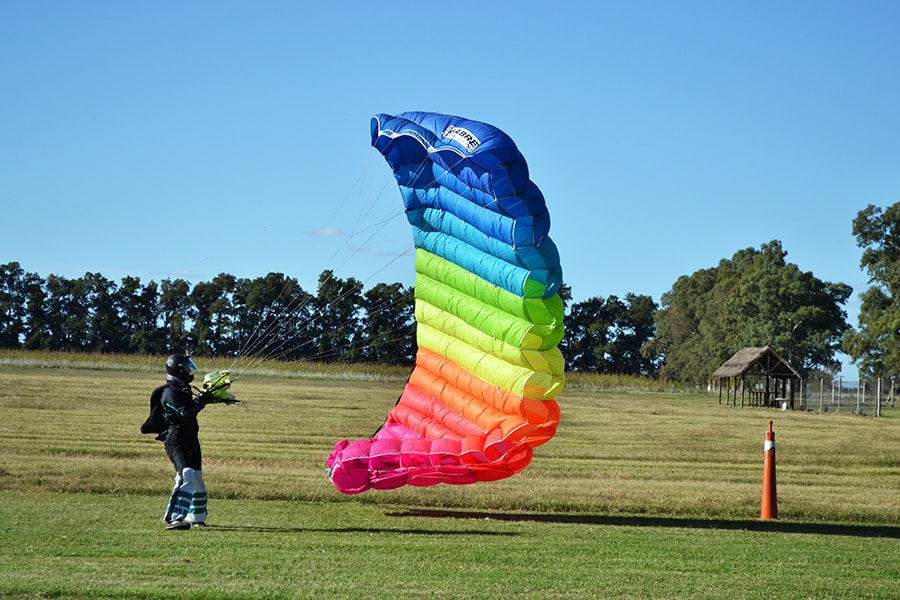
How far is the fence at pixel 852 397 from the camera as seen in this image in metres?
48.6

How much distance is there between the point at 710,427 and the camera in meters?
29.7

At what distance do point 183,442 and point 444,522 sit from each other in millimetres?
2699

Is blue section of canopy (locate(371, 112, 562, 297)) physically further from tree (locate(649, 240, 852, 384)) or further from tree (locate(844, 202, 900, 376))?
tree (locate(649, 240, 852, 384))

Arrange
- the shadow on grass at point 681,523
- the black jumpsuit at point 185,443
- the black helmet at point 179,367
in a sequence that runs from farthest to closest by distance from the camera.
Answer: the shadow on grass at point 681,523
the black helmet at point 179,367
the black jumpsuit at point 185,443

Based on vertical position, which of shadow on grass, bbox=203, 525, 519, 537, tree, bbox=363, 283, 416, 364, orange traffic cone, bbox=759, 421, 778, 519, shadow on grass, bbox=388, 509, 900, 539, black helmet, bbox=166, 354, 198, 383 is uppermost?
tree, bbox=363, 283, 416, 364

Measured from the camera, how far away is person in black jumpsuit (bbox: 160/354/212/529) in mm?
10500

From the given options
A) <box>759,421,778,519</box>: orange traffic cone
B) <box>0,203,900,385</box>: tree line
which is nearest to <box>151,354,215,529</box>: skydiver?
<box>759,421,778,519</box>: orange traffic cone

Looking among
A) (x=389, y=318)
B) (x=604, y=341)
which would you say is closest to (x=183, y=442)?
(x=389, y=318)

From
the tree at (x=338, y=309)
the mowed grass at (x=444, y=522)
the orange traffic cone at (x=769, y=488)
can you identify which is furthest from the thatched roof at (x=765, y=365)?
the orange traffic cone at (x=769, y=488)

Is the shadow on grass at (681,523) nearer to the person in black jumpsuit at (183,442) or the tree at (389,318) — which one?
the person in black jumpsuit at (183,442)

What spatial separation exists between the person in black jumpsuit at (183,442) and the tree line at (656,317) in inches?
1293

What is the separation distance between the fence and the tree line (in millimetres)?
1379

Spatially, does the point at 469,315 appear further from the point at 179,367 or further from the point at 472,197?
the point at 179,367

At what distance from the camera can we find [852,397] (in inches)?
2208
